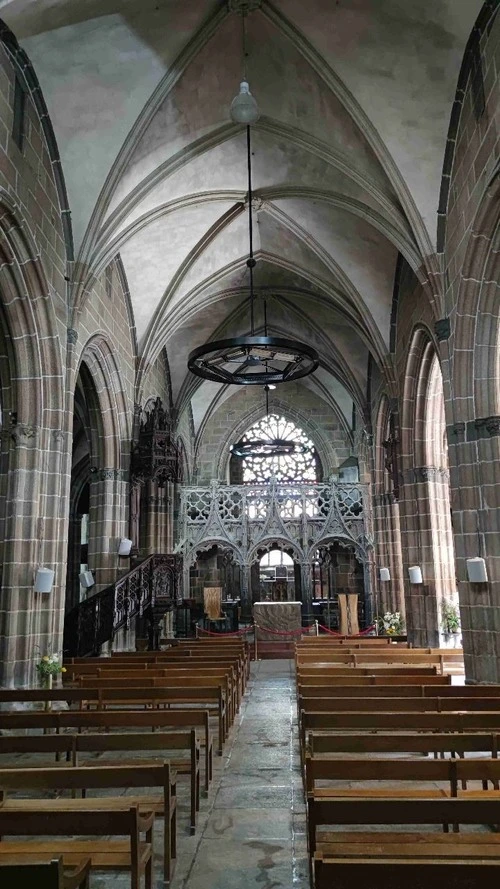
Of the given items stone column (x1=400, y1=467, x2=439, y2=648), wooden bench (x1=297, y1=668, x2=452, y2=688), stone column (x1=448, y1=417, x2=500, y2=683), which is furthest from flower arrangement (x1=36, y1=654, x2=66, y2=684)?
stone column (x1=400, y1=467, x2=439, y2=648)

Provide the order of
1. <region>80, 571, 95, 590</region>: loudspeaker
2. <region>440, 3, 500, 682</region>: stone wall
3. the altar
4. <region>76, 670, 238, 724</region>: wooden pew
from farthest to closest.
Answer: the altar < <region>80, 571, 95, 590</region>: loudspeaker < <region>440, 3, 500, 682</region>: stone wall < <region>76, 670, 238, 724</region>: wooden pew

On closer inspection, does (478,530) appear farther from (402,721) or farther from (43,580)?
(43,580)

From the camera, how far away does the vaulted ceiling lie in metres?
10.6

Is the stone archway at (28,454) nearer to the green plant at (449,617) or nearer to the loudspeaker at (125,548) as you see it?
the loudspeaker at (125,548)

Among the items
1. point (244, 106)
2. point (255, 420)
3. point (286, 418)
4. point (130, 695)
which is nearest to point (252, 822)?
point (130, 695)

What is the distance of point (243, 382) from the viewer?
15.4 meters

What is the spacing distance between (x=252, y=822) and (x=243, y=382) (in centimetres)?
1109

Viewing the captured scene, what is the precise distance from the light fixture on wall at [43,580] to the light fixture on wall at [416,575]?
8.19m

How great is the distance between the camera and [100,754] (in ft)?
24.3

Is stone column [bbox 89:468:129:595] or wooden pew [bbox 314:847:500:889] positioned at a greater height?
stone column [bbox 89:468:129:595]

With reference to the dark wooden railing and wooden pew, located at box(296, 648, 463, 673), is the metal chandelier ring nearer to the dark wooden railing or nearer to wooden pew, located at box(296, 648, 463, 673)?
the dark wooden railing

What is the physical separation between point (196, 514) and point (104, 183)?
1275cm

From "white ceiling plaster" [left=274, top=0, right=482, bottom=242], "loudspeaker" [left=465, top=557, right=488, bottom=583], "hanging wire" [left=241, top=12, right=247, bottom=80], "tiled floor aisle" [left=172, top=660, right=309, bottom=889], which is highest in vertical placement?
"hanging wire" [left=241, top=12, right=247, bottom=80]

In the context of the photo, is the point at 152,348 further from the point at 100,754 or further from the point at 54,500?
the point at 100,754
